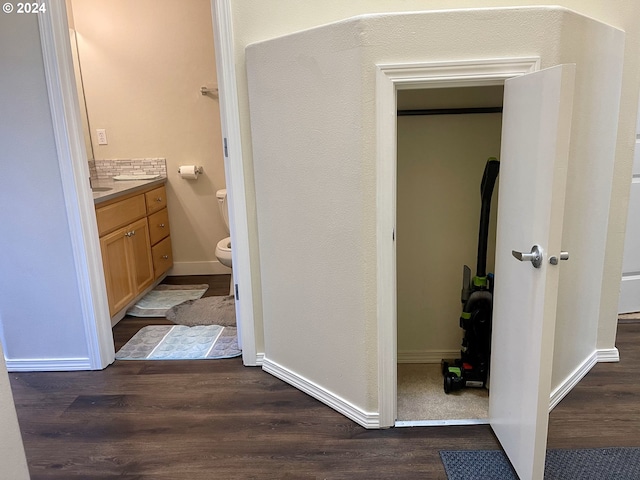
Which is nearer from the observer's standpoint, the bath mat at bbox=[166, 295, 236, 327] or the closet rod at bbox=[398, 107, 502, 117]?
the closet rod at bbox=[398, 107, 502, 117]

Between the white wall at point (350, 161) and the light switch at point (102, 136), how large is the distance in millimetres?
2352

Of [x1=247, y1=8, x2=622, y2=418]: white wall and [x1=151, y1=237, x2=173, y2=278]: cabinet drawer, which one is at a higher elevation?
[x1=247, y1=8, x2=622, y2=418]: white wall

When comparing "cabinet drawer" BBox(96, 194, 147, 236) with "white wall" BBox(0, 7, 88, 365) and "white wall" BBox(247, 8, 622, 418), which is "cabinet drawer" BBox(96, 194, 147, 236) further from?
"white wall" BBox(247, 8, 622, 418)

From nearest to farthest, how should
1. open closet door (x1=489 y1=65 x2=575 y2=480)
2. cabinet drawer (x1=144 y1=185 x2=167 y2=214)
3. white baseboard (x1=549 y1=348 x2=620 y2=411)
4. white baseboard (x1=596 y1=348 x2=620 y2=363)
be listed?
1. open closet door (x1=489 y1=65 x2=575 y2=480)
2. white baseboard (x1=549 y1=348 x2=620 y2=411)
3. white baseboard (x1=596 y1=348 x2=620 y2=363)
4. cabinet drawer (x1=144 y1=185 x2=167 y2=214)

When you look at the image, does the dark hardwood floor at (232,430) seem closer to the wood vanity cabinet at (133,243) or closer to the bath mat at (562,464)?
the bath mat at (562,464)

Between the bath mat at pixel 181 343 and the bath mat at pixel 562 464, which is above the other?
the bath mat at pixel 181 343

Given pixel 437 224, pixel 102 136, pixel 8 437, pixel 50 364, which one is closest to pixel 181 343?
pixel 50 364

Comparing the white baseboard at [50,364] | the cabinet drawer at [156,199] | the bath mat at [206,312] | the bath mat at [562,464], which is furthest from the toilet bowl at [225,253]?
the bath mat at [562,464]

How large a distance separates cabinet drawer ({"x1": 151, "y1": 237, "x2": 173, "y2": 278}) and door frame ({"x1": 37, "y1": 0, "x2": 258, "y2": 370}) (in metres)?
1.26

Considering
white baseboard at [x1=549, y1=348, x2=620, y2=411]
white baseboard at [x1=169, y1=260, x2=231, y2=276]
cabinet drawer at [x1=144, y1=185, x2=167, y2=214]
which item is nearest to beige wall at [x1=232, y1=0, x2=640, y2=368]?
white baseboard at [x1=549, y1=348, x2=620, y2=411]

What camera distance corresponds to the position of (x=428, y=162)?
2.44 meters

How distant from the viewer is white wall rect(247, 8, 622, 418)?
68.9 inches

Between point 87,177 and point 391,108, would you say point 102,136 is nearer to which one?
point 87,177

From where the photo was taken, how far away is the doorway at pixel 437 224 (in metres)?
2.35
